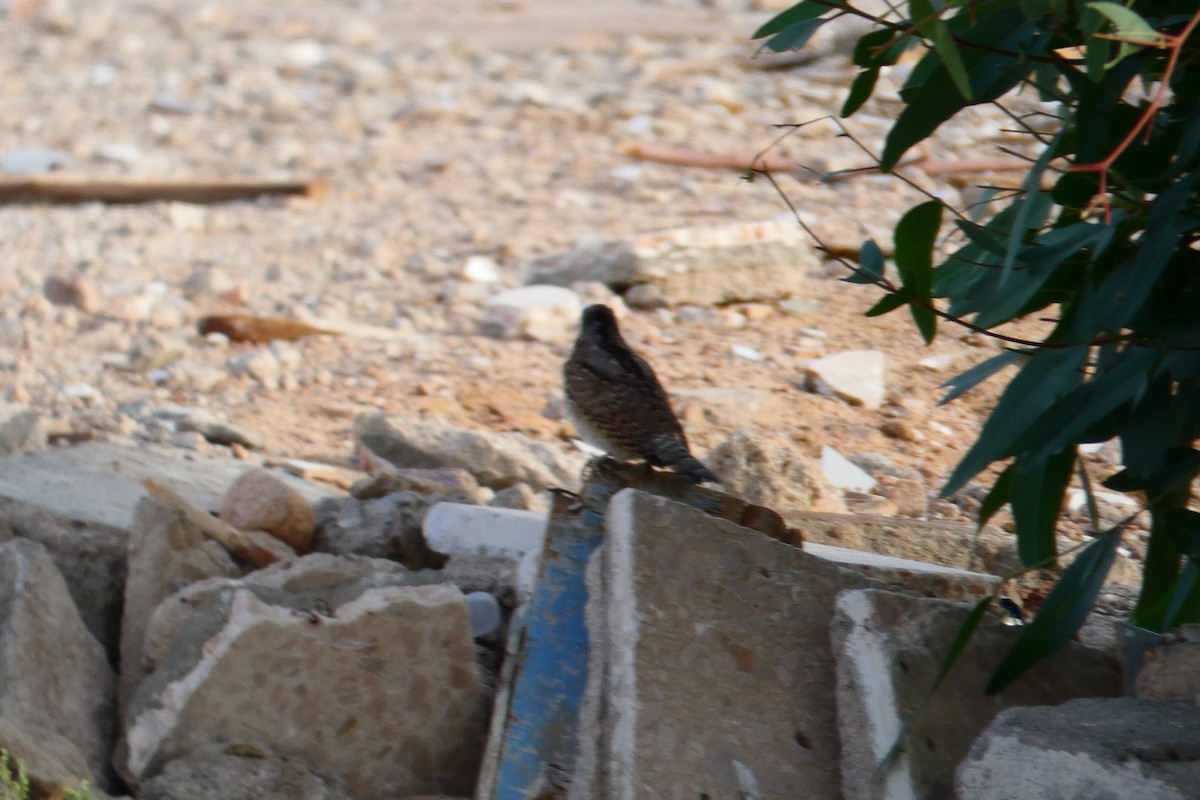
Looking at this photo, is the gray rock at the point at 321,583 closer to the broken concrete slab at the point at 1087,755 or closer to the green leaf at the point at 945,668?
the green leaf at the point at 945,668

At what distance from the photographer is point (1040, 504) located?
2898 millimetres

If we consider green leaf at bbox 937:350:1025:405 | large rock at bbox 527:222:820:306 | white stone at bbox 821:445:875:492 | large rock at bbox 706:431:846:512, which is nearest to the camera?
green leaf at bbox 937:350:1025:405

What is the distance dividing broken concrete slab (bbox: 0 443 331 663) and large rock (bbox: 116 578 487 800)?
72cm

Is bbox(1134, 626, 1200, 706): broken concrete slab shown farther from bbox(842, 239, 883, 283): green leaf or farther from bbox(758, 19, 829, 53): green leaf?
bbox(758, 19, 829, 53): green leaf

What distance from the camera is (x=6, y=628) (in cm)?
340

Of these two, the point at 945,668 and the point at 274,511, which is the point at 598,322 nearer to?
the point at 274,511

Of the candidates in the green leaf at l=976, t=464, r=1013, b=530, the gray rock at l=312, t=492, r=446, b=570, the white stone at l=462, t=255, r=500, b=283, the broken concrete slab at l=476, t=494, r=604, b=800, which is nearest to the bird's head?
the gray rock at l=312, t=492, r=446, b=570

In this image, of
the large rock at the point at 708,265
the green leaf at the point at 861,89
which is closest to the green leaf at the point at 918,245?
the green leaf at the point at 861,89

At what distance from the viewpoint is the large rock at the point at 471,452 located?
5.12 metres

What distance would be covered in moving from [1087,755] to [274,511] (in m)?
2.59

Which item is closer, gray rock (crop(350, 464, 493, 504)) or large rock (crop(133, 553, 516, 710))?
large rock (crop(133, 553, 516, 710))

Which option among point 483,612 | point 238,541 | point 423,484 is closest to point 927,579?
point 483,612

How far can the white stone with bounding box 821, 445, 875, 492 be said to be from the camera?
4.98m

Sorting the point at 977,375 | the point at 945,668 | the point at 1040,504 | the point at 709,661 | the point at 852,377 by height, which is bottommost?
the point at 852,377
